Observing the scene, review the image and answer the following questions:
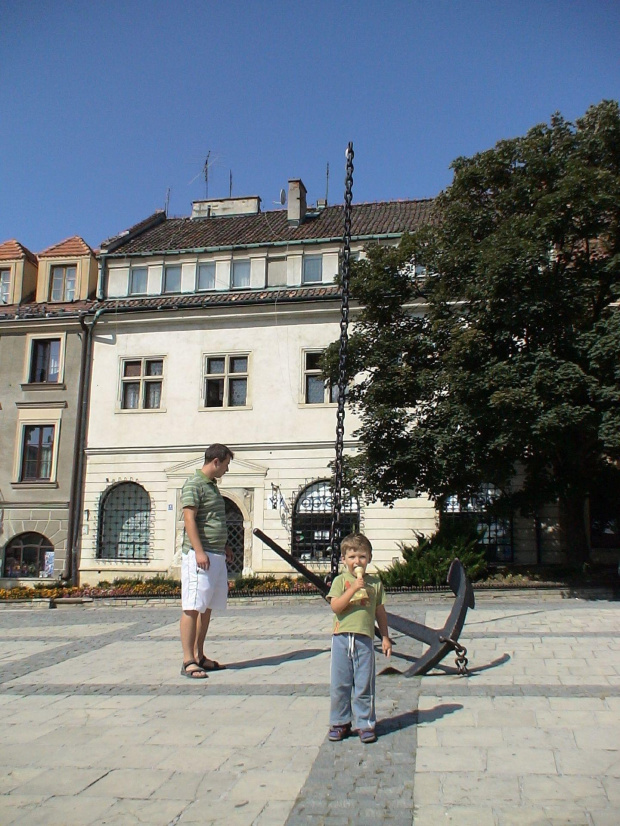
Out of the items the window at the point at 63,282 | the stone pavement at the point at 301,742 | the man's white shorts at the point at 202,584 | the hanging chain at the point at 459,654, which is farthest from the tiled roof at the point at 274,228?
the hanging chain at the point at 459,654

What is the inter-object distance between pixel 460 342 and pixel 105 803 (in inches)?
537

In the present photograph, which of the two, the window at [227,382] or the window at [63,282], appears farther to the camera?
the window at [63,282]

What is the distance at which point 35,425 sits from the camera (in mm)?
28078

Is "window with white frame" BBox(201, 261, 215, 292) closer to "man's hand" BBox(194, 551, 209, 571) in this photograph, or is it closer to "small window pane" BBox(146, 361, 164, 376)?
"small window pane" BBox(146, 361, 164, 376)

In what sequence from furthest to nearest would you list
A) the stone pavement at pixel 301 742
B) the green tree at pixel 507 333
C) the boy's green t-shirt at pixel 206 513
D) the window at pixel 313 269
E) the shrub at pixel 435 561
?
1. the window at pixel 313 269
2. the shrub at pixel 435 561
3. the green tree at pixel 507 333
4. the boy's green t-shirt at pixel 206 513
5. the stone pavement at pixel 301 742

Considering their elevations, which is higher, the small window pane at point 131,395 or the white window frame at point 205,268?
the white window frame at point 205,268

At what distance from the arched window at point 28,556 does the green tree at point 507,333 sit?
1305 cm

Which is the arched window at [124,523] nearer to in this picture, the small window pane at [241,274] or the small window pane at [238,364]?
the small window pane at [238,364]

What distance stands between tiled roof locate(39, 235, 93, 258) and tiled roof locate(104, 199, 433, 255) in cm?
125

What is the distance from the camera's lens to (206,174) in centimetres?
3603

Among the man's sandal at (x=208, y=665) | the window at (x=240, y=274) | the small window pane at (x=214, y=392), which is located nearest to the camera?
the man's sandal at (x=208, y=665)

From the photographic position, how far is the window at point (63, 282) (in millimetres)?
29938

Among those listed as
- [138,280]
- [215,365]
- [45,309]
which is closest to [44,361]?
[45,309]

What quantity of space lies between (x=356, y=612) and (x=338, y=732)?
0.77m
